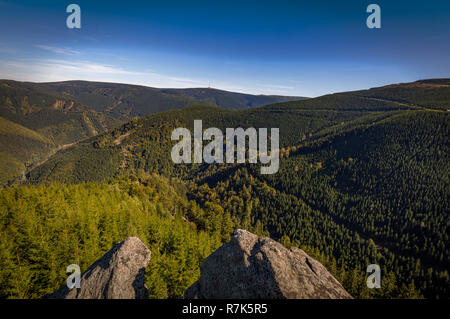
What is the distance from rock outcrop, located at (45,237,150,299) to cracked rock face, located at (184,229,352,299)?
9.24m

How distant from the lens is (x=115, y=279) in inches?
1048

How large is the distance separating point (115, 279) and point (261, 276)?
1905 centimetres

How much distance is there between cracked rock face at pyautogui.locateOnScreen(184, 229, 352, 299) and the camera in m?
19.9

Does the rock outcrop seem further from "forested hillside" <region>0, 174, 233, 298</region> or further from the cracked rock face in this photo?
the cracked rock face

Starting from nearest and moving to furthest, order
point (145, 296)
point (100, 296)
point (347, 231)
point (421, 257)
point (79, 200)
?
point (100, 296), point (145, 296), point (79, 200), point (421, 257), point (347, 231)

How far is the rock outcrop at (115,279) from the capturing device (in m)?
25.9

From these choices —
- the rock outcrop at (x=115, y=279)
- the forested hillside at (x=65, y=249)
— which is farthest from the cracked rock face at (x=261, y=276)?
the forested hillside at (x=65, y=249)

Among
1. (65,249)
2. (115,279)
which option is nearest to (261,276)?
(115,279)

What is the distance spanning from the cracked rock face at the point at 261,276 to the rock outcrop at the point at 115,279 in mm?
9238
